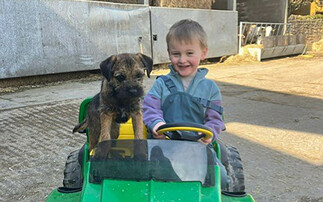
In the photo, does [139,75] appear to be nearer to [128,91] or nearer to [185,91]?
[128,91]

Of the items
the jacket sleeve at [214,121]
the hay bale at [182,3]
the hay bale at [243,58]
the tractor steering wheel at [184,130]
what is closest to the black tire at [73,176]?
the tractor steering wheel at [184,130]

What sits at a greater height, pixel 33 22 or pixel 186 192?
pixel 33 22

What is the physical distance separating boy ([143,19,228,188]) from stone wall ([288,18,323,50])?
19.8m

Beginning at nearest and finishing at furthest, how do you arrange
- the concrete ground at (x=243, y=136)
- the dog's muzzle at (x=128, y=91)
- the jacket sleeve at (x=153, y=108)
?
the jacket sleeve at (x=153, y=108) → the dog's muzzle at (x=128, y=91) → the concrete ground at (x=243, y=136)

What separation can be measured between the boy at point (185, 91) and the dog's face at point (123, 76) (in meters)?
0.13

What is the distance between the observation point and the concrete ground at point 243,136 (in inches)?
133

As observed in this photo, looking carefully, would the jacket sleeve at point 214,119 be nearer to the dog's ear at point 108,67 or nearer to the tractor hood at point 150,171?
the tractor hood at point 150,171

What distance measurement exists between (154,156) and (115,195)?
12.4 inches

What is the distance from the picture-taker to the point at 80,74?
32.6ft

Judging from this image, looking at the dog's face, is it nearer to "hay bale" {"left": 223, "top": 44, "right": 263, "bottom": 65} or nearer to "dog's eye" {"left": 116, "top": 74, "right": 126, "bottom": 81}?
Result: "dog's eye" {"left": 116, "top": 74, "right": 126, "bottom": 81}

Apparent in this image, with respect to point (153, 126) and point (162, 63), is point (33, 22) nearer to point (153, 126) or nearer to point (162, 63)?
point (162, 63)

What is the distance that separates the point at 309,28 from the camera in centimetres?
2119

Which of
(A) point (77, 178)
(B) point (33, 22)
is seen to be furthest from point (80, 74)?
(A) point (77, 178)

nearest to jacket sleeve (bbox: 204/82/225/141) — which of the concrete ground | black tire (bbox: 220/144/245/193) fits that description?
black tire (bbox: 220/144/245/193)
